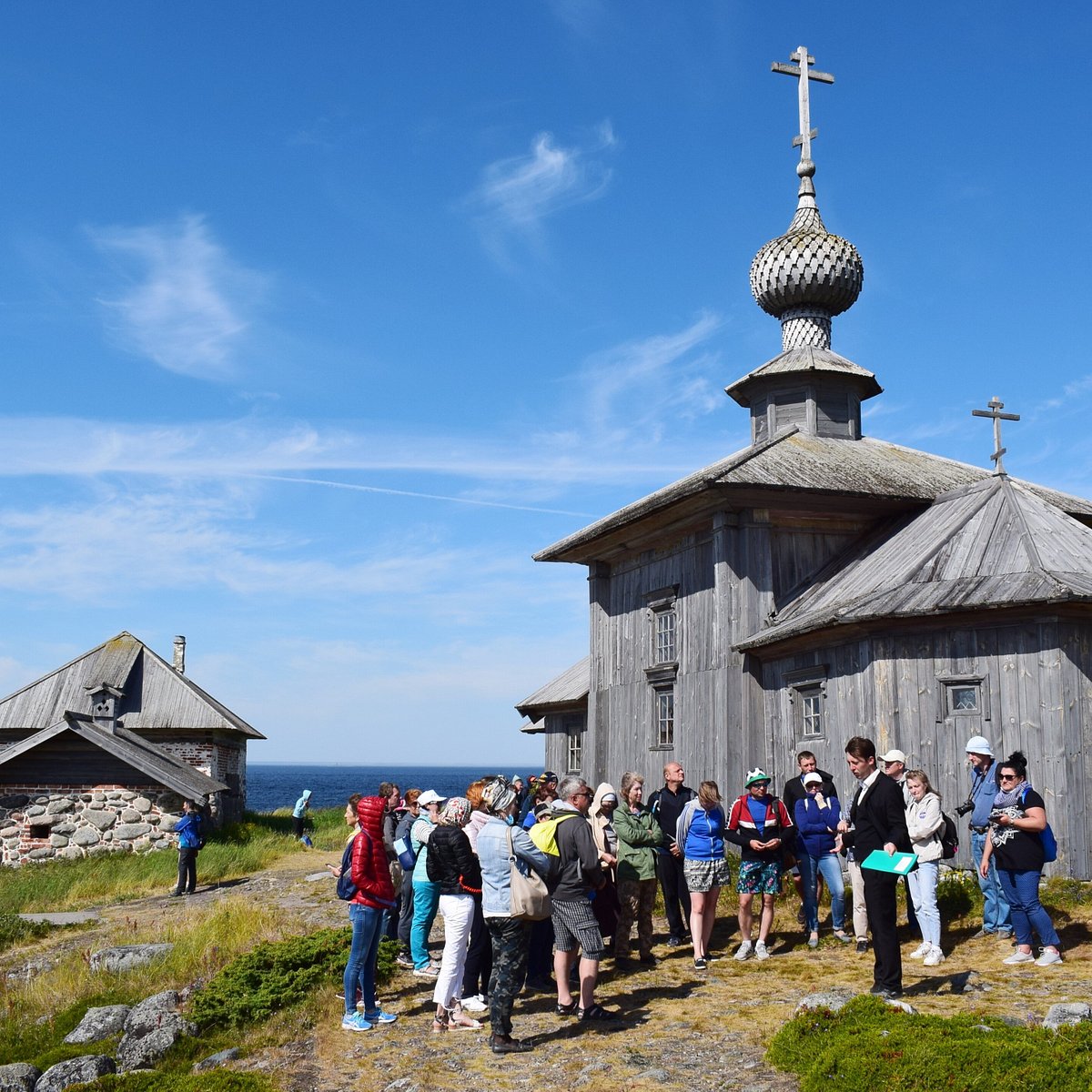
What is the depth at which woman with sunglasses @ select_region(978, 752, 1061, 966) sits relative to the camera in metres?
9.49

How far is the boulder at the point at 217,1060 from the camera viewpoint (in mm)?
8625

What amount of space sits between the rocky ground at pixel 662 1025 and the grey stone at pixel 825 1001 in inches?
12.9

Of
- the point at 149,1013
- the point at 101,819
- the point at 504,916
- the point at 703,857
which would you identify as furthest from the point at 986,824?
the point at 101,819

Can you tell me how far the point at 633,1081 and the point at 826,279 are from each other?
17634mm

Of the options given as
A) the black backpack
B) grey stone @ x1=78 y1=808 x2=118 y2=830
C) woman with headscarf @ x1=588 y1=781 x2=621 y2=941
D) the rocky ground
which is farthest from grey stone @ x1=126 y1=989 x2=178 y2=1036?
grey stone @ x1=78 y1=808 x2=118 y2=830

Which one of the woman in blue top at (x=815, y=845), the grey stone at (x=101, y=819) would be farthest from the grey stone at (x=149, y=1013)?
the grey stone at (x=101, y=819)

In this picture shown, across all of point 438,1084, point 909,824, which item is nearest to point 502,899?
point 438,1084

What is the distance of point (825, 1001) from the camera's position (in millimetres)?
8164

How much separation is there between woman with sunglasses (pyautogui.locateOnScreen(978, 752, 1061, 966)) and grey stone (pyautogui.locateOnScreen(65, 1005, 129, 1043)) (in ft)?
25.3

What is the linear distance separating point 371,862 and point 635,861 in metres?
2.76

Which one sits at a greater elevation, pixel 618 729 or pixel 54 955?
pixel 618 729

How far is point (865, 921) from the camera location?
1123 centimetres

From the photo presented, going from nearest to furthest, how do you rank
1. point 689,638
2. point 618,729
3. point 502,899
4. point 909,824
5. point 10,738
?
point 502,899, point 909,824, point 689,638, point 618,729, point 10,738

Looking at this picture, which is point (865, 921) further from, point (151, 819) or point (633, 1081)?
point (151, 819)
